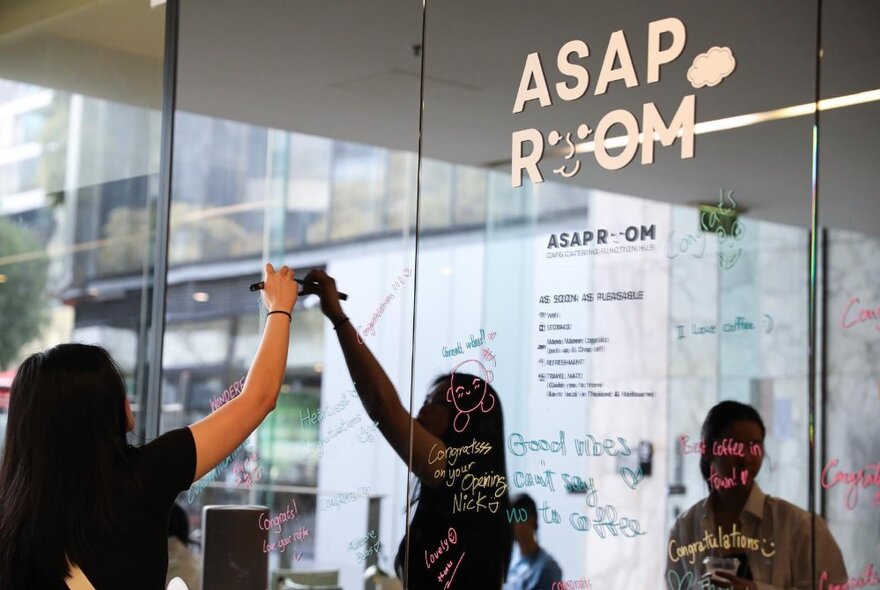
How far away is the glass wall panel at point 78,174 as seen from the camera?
3.52m

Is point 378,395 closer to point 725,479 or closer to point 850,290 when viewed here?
point 725,479

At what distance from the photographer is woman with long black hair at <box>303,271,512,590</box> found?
7.63ft

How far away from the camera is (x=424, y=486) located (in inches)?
98.9

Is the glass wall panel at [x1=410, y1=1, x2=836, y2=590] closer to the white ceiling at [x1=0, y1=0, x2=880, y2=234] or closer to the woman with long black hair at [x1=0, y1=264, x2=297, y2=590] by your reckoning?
the white ceiling at [x1=0, y1=0, x2=880, y2=234]

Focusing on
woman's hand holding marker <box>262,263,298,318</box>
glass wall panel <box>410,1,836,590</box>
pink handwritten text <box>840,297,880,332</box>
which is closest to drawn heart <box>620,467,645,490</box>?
glass wall panel <box>410,1,836,590</box>

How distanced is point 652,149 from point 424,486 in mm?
877

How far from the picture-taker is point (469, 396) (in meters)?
2.42

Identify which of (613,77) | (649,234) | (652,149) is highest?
(613,77)

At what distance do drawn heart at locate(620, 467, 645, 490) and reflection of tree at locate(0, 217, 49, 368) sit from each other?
2.54 metres

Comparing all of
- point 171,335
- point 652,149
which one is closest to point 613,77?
point 652,149

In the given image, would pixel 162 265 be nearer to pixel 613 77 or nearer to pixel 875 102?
pixel 613 77

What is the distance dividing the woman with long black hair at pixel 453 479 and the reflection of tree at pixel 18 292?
1800mm

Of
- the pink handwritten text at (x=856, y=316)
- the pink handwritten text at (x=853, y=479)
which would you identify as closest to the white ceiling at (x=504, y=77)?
the pink handwritten text at (x=856, y=316)

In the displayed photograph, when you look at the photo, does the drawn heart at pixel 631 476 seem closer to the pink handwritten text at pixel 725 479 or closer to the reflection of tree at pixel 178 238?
the pink handwritten text at pixel 725 479
